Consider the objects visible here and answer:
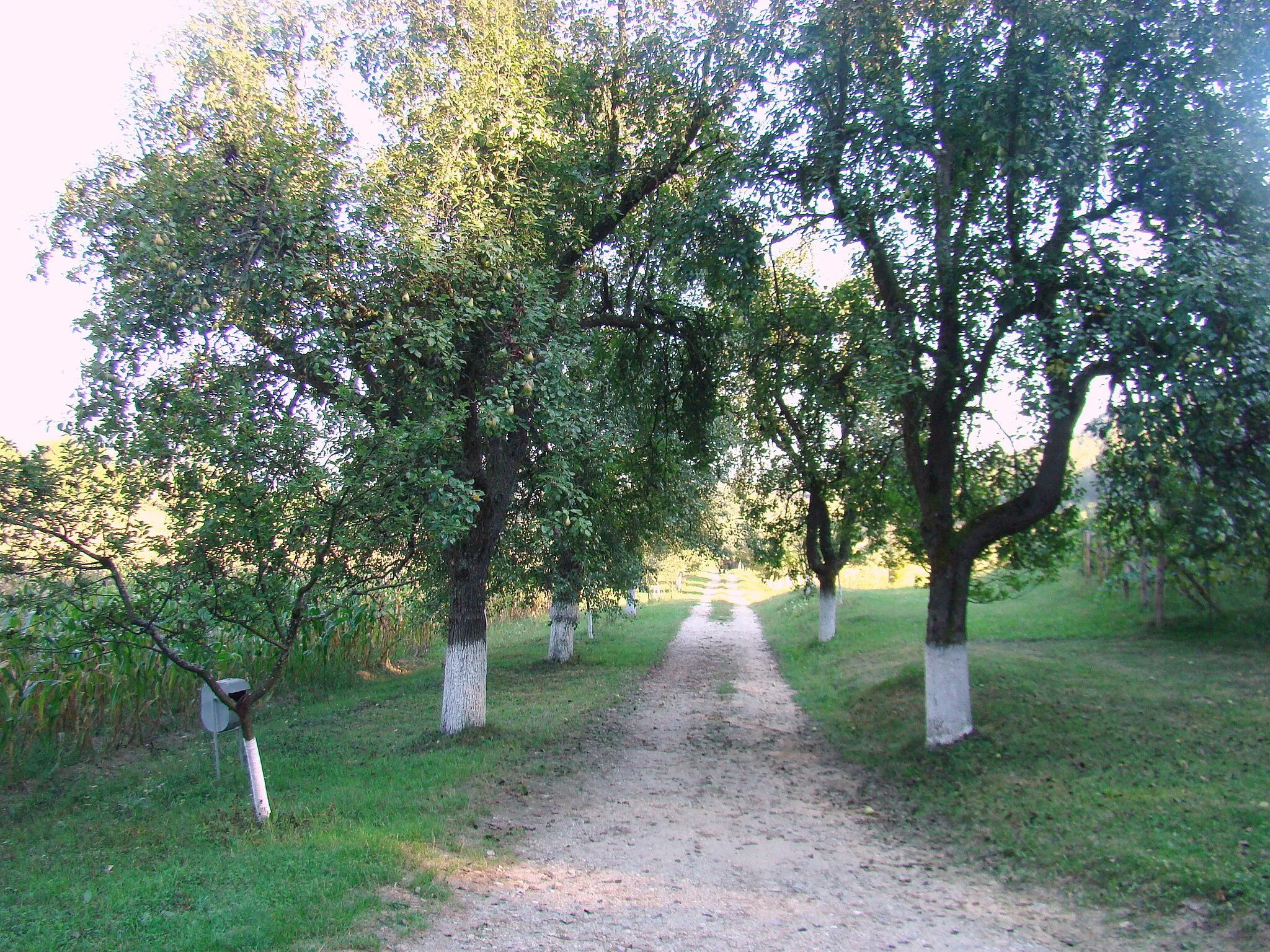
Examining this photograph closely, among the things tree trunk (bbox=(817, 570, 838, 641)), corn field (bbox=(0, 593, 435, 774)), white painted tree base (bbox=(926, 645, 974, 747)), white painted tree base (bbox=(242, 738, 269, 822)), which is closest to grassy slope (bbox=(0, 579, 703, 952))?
white painted tree base (bbox=(242, 738, 269, 822))

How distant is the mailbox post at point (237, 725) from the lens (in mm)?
7469

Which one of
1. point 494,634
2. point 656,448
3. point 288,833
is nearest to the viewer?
point 288,833

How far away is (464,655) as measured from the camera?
11250mm

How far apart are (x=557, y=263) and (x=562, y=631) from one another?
34.8 ft

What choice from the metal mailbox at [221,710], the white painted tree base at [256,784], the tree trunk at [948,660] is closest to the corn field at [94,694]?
the metal mailbox at [221,710]

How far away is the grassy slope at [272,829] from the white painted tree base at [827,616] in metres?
8.41

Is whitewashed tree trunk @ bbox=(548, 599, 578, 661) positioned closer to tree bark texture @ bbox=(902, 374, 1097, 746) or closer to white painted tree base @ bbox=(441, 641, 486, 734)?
white painted tree base @ bbox=(441, 641, 486, 734)

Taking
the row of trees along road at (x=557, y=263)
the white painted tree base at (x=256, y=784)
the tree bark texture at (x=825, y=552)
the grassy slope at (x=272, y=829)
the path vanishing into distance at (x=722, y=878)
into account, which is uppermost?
the row of trees along road at (x=557, y=263)

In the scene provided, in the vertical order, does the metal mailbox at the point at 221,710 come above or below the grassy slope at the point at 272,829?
above

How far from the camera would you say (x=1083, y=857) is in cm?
657

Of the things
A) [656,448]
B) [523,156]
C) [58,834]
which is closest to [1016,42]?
[523,156]

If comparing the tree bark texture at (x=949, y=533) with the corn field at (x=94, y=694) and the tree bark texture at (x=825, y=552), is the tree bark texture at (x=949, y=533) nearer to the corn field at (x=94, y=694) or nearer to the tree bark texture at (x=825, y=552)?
the corn field at (x=94, y=694)

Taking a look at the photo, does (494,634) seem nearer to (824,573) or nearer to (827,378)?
(824,573)

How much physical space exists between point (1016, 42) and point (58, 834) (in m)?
12.8
